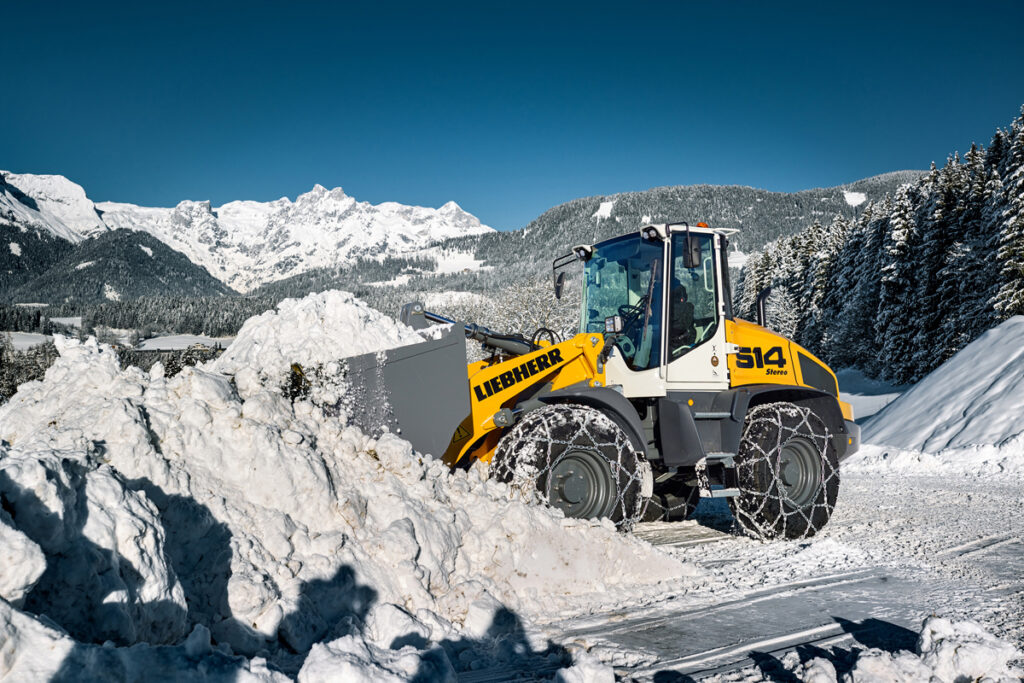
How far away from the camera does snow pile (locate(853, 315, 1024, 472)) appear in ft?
37.3

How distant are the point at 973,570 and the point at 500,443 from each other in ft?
12.2

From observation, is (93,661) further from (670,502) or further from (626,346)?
(670,502)

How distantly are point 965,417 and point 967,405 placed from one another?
83 centimetres

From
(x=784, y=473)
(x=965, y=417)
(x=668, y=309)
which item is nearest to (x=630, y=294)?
(x=668, y=309)

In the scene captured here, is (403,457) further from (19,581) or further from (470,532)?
(19,581)

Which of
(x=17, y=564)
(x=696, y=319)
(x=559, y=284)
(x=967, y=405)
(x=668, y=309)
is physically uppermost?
(x=559, y=284)

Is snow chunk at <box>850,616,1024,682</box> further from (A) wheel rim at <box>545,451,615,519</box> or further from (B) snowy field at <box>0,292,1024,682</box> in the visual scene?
(A) wheel rim at <box>545,451,615,519</box>

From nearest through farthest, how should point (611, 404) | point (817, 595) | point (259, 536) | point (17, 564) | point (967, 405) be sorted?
point (17, 564), point (259, 536), point (817, 595), point (611, 404), point (967, 405)

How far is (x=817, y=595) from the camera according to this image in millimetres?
4516

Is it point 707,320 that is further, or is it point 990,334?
point 990,334

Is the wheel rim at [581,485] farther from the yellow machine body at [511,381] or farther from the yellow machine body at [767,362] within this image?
the yellow machine body at [767,362]

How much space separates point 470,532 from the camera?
412cm

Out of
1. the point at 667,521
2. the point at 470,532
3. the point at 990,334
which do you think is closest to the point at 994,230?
the point at 990,334

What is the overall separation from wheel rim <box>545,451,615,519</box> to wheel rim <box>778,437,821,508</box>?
2061 mm
